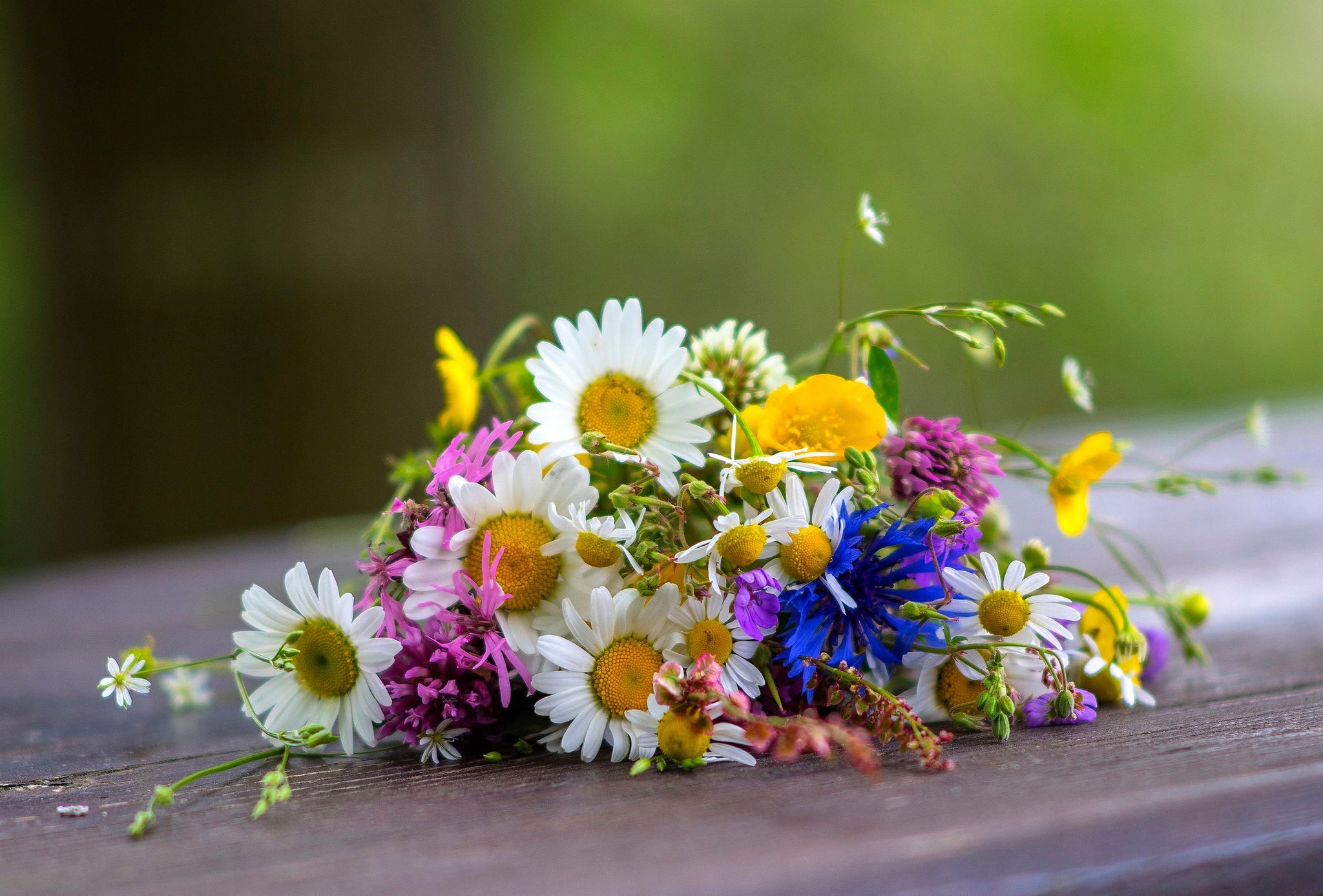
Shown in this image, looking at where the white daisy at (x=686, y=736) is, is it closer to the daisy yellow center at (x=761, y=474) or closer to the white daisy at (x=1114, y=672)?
the daisy yellow center at (x=761, y=474)

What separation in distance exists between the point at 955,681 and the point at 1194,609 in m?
0.26

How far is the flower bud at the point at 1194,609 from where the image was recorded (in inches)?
28.1

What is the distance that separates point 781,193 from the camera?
5.66m

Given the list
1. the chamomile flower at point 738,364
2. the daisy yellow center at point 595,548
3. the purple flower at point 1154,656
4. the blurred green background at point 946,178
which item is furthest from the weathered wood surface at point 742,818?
the blurred green background at point 946,178

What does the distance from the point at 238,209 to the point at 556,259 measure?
3.44m

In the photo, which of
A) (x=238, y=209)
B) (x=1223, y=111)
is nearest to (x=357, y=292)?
(x=238, y=209)

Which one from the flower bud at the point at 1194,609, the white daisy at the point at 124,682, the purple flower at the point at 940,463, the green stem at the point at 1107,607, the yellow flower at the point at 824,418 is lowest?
the flower bud at the point at 1194,609

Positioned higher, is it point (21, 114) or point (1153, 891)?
point (21, 114)

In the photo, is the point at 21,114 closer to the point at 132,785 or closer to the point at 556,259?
the point at 132,785

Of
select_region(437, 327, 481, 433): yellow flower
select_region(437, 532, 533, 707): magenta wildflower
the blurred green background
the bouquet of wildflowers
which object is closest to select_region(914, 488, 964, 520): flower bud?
the bouquet of wildflowers

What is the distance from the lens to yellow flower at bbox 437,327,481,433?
719 mm

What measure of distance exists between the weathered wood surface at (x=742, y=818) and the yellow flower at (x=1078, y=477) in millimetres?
118

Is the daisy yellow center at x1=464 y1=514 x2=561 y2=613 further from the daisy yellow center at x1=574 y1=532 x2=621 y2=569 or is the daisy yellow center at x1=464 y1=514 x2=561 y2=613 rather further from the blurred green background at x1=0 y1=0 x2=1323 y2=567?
the blurred green background at x1=0 y1=0 x2=1323 y2=567

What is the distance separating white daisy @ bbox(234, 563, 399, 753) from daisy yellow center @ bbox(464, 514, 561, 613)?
6cm
